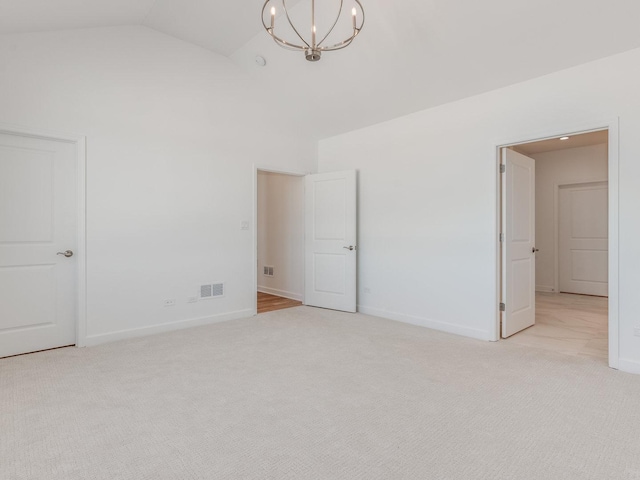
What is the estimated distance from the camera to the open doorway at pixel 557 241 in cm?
390

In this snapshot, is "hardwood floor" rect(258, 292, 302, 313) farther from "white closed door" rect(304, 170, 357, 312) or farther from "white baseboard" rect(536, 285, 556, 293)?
"white baseboard" rect(536, 285, 556, 293)

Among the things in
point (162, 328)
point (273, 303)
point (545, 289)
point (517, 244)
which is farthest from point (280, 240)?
point (545, 289)

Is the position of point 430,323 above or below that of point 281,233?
below

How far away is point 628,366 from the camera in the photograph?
2920 millimetres

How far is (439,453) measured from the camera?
185 centimetres

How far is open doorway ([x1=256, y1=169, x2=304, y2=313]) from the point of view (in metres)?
5.96

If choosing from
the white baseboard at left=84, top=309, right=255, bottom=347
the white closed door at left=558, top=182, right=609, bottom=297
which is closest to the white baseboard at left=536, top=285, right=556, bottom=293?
the white closed door at left=558, top=182, right=609, bottom=297

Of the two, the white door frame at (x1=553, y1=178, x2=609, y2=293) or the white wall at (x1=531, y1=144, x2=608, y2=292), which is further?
the white door frame at (x1=553, y1=178, x2=609, y2=293)

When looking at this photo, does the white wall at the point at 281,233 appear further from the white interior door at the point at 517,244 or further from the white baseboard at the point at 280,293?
the white interior door at the point at 517,244

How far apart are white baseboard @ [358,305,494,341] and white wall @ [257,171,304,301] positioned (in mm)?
1485

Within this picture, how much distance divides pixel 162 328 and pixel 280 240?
2804mm

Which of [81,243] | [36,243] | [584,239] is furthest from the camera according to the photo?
[584,239]

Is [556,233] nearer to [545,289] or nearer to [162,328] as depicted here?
[545,289]

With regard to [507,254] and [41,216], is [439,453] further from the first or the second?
[41,216]
